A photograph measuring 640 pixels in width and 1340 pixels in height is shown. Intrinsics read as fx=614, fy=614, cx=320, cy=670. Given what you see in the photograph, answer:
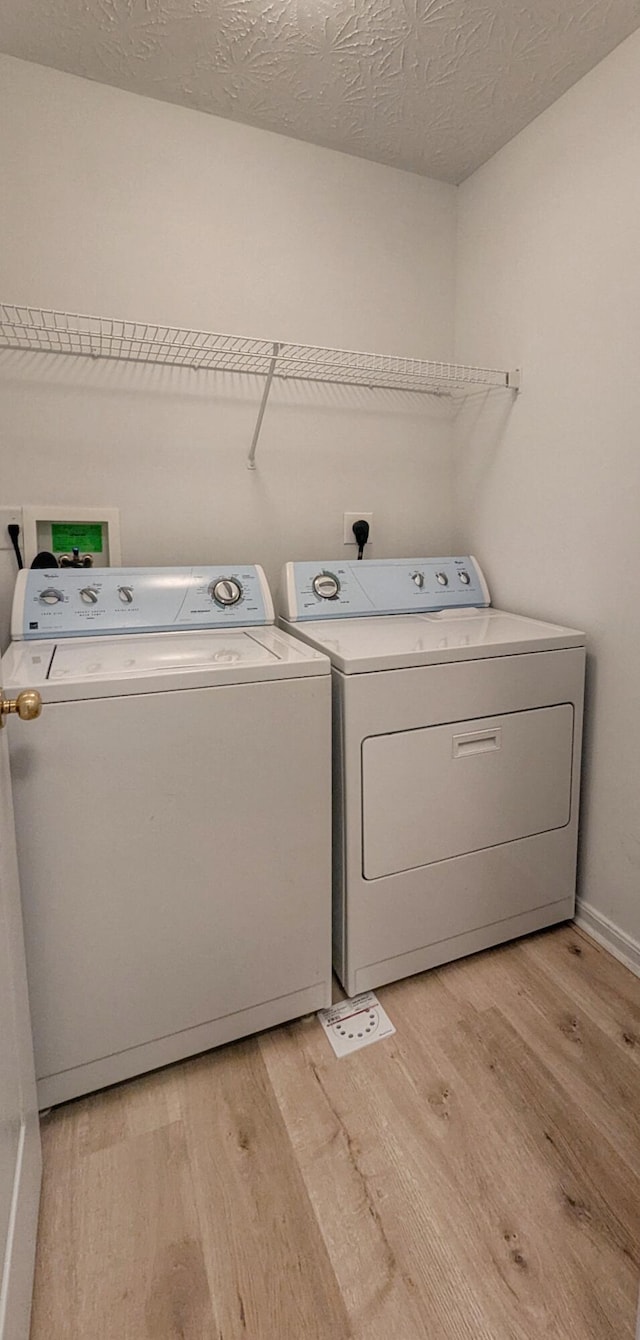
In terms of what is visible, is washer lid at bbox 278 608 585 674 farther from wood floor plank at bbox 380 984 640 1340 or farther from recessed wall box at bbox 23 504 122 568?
wood floor plank at bbox 380 984 640 1340

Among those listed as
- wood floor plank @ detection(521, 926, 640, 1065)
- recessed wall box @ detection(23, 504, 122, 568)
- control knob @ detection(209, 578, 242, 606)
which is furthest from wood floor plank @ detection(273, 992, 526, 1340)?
recessed wall box @ detection(23, 504, 122, 568)

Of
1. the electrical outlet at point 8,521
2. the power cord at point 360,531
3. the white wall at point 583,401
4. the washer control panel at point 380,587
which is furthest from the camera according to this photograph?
the power cord at point 360,531

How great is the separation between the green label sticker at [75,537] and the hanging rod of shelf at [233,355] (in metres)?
0.44

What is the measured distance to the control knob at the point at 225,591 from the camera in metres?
1.62

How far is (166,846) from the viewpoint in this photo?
3.78 ft

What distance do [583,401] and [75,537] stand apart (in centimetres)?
136

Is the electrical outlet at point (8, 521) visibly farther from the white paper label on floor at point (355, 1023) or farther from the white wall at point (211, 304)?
the white paper label on floor at point (355, 1023)

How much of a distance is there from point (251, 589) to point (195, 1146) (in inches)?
47.9

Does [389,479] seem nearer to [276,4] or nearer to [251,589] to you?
[251,589]

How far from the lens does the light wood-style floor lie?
34.4 inches

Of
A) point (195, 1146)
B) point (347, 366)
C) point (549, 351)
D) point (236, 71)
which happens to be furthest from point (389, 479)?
point (195, 1146)

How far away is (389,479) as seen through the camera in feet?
6.65

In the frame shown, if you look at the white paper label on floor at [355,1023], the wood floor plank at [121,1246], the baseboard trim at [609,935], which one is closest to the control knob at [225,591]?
the white paper label on floor at [355,1023]

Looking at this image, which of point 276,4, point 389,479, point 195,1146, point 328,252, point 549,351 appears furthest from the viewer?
point 389,479
